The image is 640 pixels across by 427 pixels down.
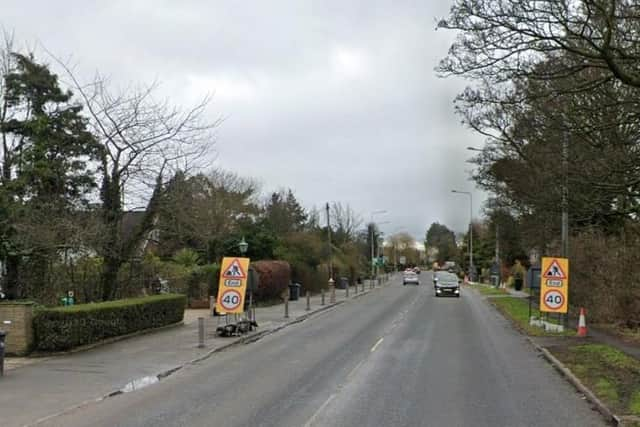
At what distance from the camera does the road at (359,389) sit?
10.1m

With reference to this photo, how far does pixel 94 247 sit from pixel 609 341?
15180mm

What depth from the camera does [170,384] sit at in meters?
13.5

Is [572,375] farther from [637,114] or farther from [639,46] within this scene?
[639,46]

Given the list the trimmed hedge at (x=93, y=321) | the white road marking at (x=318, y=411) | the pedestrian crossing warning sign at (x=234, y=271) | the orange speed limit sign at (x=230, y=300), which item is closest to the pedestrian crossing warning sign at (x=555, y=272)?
A: the pedestrian crossing warning sign at (x=234, y=271)

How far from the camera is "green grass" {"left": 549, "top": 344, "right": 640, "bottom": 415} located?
1098cm

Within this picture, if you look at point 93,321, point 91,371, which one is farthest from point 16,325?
point 91,371

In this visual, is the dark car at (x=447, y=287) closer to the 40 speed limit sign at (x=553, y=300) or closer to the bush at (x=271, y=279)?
the bush at (x=271, y=279)

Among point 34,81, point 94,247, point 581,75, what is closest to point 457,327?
point 581,75

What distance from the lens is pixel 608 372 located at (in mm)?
14234

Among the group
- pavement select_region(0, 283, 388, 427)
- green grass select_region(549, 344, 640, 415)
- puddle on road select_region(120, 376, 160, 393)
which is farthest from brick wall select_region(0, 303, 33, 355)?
green grass select_region(549, 344, 640, 415)

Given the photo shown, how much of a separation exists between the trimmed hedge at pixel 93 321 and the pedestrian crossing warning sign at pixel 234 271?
2577 mm

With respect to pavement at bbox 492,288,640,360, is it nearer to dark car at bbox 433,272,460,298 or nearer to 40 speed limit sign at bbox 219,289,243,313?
40 speed limit sign at bbox 219,289,243,313

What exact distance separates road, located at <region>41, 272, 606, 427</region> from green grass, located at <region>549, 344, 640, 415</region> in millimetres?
404

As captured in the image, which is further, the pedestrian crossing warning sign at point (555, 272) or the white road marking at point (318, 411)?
the pedestrian crossing warning sign at point (555, 272)
